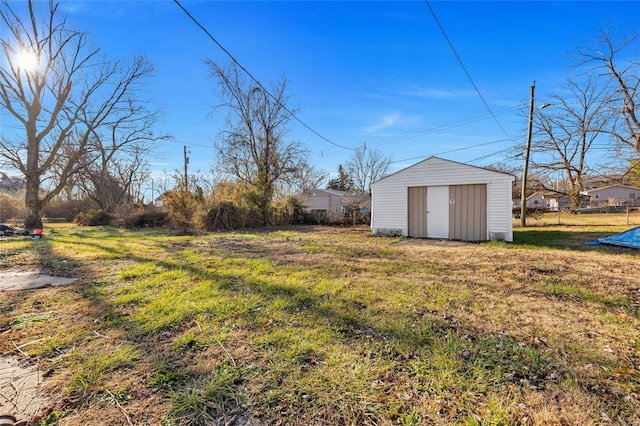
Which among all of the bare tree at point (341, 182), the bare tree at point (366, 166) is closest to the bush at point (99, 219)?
the bare tree at point (366, 166)

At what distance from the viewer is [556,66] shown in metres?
12.8

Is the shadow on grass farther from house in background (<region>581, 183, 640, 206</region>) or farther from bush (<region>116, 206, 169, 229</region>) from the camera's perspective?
house in background (<region>581, 183, 640, 206</region>)

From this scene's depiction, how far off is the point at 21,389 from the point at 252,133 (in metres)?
16.2

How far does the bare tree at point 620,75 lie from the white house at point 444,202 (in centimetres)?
987

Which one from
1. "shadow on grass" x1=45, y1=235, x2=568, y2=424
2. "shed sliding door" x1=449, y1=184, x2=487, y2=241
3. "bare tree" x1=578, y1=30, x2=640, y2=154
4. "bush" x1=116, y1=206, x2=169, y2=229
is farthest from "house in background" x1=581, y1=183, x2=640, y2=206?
"bush" x1=116, y1=206, x2=169, y2=229

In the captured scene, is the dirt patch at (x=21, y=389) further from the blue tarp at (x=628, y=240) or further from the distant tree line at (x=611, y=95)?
the distant tree line at (x=611, y=95)

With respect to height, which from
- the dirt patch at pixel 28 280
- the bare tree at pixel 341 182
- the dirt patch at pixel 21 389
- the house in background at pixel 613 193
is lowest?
the dirt patch at pixel 21 389

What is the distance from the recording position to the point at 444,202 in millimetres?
9547

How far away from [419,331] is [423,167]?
8113 millimetres

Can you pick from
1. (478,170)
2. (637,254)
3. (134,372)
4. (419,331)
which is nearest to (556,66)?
(478,170)

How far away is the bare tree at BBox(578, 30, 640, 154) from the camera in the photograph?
12.1 meters

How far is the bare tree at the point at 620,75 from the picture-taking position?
12.1m

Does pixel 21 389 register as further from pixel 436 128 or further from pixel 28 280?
pixel 436 128

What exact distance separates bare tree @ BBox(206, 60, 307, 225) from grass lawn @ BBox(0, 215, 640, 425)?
41.2 ft
